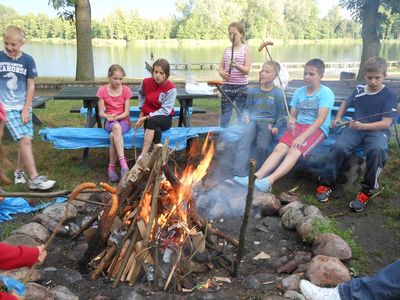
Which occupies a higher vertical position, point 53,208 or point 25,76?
point 25,76

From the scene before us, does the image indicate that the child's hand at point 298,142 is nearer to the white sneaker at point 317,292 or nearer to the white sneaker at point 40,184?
the white sneaker at point 317,292

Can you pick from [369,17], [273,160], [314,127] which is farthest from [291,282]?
[369,17]

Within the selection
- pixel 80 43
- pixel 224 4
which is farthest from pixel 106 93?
pixel 224 4

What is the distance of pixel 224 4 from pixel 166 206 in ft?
209

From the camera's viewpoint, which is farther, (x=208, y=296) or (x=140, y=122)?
(x=140, y=122)

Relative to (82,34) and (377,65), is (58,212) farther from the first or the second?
(82,34)

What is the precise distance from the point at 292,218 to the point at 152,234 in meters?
1.37

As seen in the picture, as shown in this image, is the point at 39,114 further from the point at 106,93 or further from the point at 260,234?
the point at 260,234

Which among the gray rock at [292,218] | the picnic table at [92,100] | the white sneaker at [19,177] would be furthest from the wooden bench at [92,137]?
the gray rock at [292,218]

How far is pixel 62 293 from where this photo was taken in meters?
2.46

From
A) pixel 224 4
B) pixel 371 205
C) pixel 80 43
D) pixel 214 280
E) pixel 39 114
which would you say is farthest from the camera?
pixel 224 4

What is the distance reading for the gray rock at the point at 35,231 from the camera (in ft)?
10.3

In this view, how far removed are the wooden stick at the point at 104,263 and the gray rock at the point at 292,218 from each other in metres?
1.58

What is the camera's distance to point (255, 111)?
16.4 ft
